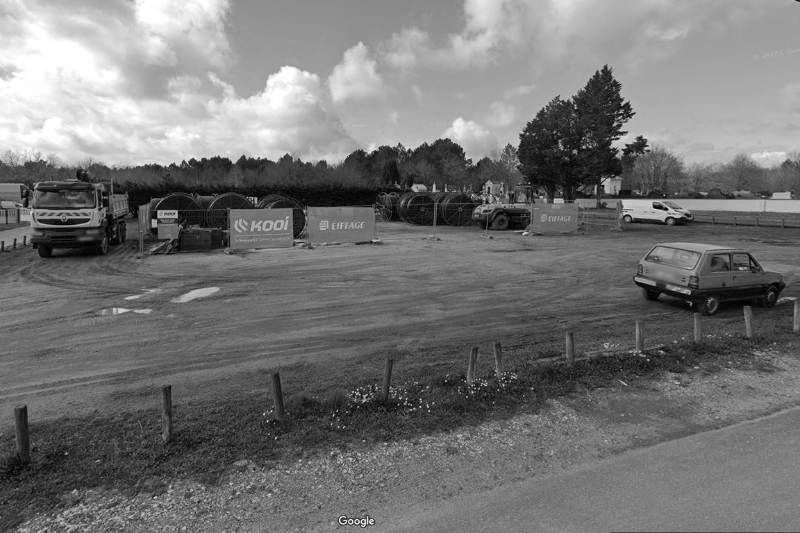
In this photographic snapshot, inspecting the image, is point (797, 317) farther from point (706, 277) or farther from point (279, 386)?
point (279, 386)

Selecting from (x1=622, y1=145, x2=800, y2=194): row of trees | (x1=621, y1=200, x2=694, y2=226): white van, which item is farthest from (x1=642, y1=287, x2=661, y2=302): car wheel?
(x1=622, y1=145, x2=800, y2=194): row of trees

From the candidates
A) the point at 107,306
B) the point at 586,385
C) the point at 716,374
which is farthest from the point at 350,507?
the point at 107,306

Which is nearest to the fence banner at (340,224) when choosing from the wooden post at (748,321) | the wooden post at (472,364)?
the wooden post at (472,364)

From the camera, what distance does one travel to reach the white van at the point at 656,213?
39.6 meters

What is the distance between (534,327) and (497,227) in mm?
24225

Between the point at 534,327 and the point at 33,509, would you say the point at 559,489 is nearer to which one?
the point at 33,509

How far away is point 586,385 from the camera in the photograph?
20.4 ft

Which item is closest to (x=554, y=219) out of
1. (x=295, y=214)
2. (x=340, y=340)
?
(x=295, y=214)

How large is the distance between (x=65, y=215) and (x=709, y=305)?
70.1 feet

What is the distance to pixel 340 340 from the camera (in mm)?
8539

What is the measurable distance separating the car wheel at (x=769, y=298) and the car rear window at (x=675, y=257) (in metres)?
2.47

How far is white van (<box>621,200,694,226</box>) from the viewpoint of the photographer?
3959 centimetres

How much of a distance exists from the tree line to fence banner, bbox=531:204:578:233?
2807 cm

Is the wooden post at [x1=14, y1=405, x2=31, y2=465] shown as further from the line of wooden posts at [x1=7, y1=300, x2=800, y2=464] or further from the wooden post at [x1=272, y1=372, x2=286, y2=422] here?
the wooden post at [x1=272, y1=372, x2=286, y2=422]
